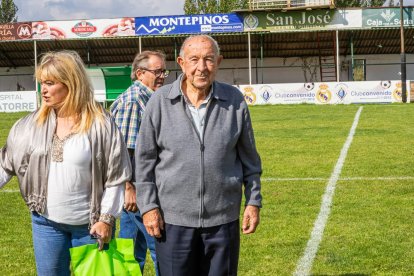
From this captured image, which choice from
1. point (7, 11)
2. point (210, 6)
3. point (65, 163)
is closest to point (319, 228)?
point (65, 163)

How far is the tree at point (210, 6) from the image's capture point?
7106 cm

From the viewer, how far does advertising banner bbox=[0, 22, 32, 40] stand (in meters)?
42.7

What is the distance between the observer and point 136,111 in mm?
5078

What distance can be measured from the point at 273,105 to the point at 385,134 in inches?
640

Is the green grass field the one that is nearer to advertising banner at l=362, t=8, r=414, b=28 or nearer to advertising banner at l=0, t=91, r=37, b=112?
advertising banner at l=0, t=91, r=37, b=112

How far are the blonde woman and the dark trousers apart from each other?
0.34m

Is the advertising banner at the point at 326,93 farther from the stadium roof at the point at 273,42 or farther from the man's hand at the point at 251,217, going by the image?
the man's hand at the point at 251,217

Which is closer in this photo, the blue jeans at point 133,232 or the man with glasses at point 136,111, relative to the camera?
the man with glasses at point 136,111

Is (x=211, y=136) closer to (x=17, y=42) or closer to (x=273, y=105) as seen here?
(x=273, y=105)

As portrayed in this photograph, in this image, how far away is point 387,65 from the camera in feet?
160

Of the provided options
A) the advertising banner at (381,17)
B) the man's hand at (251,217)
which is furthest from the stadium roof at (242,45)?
the man's hand at (251,217)

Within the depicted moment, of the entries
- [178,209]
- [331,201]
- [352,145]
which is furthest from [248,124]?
[352,145]

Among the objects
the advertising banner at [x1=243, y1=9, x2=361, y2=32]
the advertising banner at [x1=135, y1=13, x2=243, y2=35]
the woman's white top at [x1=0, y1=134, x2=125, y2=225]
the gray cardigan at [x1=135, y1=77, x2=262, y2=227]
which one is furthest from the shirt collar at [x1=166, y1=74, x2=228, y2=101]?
the advertising banner at [x1=243, y1=9, x2=361, y2=32]

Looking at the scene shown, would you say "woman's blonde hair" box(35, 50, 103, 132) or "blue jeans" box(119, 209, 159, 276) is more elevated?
"woman's blonde hair" box(35, 50, 103, 132)
